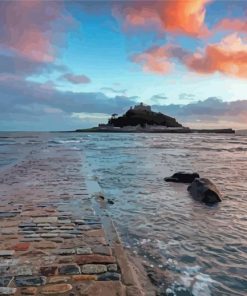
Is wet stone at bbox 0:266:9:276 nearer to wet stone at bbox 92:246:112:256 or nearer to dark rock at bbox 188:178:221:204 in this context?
wet stone at bbox 92:246:112:256

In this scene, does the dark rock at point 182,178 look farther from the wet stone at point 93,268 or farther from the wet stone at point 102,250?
the wet stone at point 93,268

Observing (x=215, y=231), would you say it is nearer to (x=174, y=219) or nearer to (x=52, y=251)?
(x=174, y=219)

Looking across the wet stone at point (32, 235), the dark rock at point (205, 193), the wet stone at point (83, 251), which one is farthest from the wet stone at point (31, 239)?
the dark rock at point (205, 193)

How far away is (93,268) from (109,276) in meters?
0.35

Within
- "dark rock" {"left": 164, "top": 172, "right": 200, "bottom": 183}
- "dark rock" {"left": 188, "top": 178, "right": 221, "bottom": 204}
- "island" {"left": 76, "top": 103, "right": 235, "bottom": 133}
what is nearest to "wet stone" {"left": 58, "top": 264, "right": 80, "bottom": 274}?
"dark rock" {"left": 188, "top": 178, "right": 221, "bottom": 204}

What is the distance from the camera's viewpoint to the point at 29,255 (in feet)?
17.6

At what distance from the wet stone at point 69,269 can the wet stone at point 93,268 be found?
0.08 meters

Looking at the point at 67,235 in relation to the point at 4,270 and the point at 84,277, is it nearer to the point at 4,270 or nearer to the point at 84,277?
the point at 4,270

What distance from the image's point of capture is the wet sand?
4355 mm

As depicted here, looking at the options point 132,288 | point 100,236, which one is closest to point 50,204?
point 100,236

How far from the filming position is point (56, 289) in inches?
166

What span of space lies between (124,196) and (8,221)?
440cm

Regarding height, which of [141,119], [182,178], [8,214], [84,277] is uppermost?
[141,119]

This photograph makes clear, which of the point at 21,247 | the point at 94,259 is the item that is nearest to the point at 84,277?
the point at 94,259
